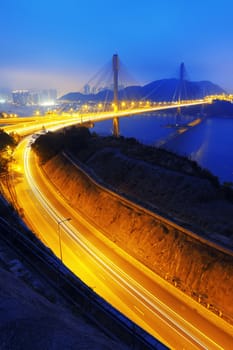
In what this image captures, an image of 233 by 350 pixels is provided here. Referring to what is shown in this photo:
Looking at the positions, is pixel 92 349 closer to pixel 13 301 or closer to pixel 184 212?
pixel 13 301

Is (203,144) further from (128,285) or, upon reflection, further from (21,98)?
(21,98)

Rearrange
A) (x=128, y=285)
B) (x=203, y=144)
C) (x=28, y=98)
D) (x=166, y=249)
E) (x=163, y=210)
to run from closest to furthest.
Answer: (x=128, y=285) < (x=166, y=249) < (x=163, y=210) < (x=203, y=144) < (x=28, y=98)

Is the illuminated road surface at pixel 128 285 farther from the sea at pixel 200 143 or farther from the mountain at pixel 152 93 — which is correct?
the mountain at pixel 152 93

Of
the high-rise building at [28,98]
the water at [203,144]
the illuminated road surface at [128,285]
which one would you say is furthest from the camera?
the high-rise building at [28,98]

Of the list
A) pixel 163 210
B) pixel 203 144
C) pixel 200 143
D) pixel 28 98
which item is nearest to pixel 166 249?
pixel 163 210

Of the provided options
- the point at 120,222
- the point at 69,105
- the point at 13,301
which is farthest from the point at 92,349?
the point at 69,105

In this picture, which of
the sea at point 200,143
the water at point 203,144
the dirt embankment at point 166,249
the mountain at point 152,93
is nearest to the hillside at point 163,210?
the dirt embankment at point 166,249

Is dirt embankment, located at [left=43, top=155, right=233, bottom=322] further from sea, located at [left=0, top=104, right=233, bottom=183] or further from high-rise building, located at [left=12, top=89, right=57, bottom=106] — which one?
high-rise building, located at [left=12, top=89, right=57, bottom=106]
